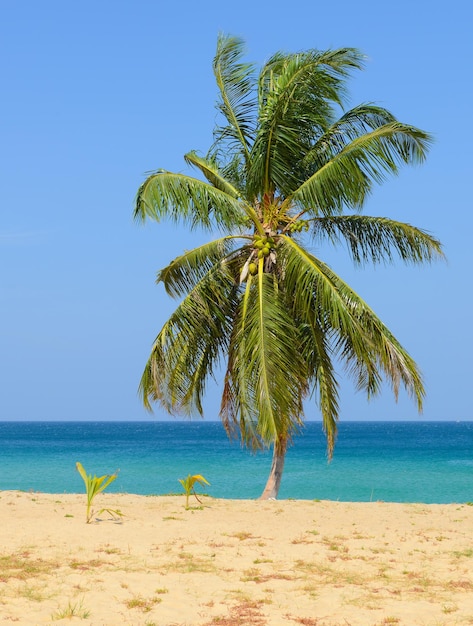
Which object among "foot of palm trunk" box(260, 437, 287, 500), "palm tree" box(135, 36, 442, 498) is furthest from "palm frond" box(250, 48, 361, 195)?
"foot of palm trunk" box(260, 437, 287, 500)

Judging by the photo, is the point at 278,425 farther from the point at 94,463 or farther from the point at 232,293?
the point at 94,463

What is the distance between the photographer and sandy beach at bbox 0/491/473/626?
7.42 meters

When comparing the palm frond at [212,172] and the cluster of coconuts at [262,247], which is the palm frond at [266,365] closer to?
the cluster of coconuts at [262,247]

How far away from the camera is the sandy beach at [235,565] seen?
742cm

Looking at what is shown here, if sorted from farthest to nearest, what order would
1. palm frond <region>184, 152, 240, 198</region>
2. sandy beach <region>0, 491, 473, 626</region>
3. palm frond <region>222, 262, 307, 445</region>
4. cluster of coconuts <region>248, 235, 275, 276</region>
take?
palm frond <region>184, 152, 240, 198</region> < cluster of coconuts <region>248, 235, 275, 276</region> < palm frond <region>222, 262, 307, 445</region> < sandy beach <region>0, 491, 473, 626</region>

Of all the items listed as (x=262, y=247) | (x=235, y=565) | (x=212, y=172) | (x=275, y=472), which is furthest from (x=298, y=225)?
(x=235, y=565)

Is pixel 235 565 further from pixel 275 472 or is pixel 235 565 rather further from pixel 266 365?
pixel 275 472

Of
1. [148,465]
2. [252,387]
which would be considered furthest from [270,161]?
[148,465]

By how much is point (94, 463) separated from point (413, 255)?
31.9m

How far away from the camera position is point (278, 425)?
1357cm

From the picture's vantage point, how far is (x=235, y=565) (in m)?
9.62

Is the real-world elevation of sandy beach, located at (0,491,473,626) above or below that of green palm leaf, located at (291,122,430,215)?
below

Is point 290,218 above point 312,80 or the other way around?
the other way around

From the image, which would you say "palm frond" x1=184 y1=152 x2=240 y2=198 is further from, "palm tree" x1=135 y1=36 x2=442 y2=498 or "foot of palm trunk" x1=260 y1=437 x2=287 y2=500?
"foot of palm trunk" x1=260 y1=437 x2=287 y2=500
